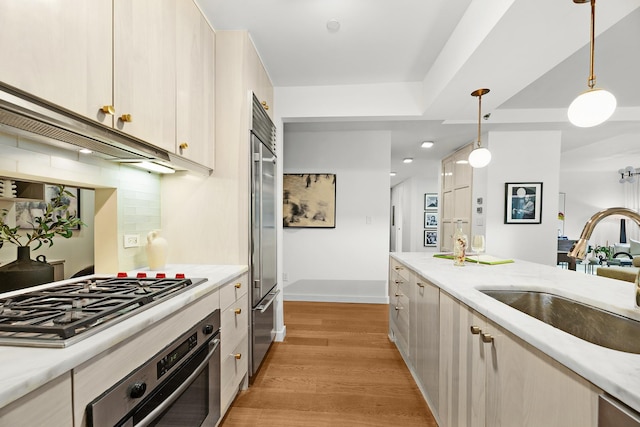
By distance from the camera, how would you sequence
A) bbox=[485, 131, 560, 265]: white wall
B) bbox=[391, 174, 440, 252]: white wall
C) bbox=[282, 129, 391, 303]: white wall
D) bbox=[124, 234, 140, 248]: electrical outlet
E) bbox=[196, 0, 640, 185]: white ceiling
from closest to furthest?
bbox=[196, 0, 640, 185]: white ceiling, bbox=[124, 234, 140, 248]: electrical outlet, bbox=[485, 131, 560, 265]: white wall, bbox=[282, 129, 391, 303]: white wall, bbox=[391, 174, 440, 252]: white wall

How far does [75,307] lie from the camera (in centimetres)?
92

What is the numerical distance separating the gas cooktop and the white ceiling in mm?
1685

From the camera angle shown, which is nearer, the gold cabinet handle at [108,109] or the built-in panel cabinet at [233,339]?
the gold cabinet handle at [108,109]

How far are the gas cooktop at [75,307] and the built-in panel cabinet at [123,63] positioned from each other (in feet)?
2.09

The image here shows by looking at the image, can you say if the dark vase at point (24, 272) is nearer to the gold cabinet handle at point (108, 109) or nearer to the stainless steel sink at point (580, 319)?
the gold cabinet handle at point (108, 109)

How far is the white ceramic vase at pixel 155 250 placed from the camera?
1686 millimetres

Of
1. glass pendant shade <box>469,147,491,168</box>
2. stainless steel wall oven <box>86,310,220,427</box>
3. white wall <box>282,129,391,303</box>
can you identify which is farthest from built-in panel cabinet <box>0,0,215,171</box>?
white wall <box>282,129,391,303</box>

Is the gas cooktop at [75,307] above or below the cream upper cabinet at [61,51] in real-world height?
below

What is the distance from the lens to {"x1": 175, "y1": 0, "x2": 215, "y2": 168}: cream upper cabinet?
150cm

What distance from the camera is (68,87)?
2.92ft

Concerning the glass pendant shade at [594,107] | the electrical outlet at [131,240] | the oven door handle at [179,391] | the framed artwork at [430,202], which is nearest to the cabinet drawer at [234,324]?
the oven door handle at [179,391]

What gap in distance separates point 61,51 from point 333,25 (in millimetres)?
1534

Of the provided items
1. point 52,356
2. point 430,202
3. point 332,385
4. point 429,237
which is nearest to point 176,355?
point 52,356

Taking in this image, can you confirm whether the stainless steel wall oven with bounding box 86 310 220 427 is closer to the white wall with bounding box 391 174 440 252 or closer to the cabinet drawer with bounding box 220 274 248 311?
the cabinet drawer with bounding box 220 274 248 311
